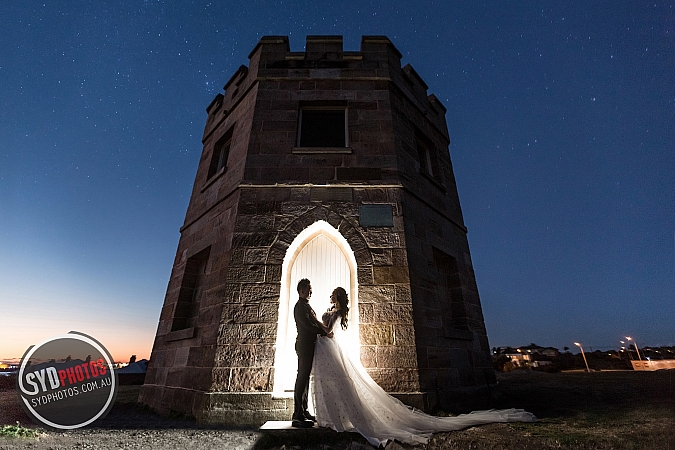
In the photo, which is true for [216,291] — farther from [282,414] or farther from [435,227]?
[435,227]

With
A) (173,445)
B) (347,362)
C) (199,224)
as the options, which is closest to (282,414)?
(347,362)

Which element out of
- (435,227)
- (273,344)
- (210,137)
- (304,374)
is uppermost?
(210,137)

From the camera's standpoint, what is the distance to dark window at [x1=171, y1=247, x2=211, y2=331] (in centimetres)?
659

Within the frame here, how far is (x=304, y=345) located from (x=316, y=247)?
77.3 inches

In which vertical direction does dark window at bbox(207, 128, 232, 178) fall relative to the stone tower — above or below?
above

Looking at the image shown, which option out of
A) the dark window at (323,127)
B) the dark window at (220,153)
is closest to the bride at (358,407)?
the dark window at (323,127)

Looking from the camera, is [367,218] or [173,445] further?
[367,218]

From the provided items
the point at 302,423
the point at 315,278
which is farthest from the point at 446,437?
the point at 315,278

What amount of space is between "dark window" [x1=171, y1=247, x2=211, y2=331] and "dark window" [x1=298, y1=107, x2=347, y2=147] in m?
3.09

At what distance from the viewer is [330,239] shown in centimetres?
598

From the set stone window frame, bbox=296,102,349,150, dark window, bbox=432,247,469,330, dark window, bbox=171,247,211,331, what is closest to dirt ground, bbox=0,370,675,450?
dark window, bbox=171,247,211,331

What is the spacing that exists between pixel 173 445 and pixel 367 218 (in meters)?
4.11

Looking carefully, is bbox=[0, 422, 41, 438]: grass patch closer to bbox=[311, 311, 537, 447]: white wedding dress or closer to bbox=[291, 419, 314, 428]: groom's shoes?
bbox=[291, 419, 314, 428]: groom's shoes

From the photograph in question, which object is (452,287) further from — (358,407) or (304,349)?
(304,349)
